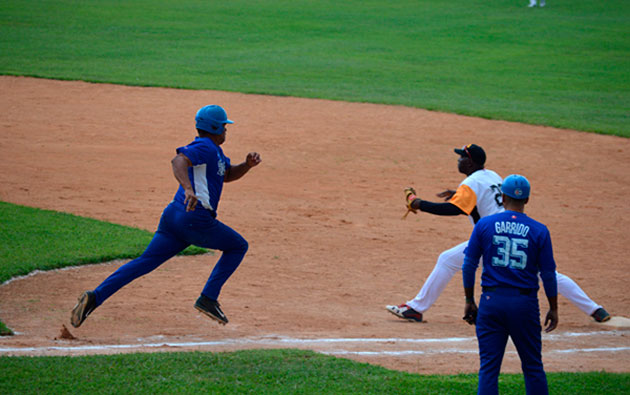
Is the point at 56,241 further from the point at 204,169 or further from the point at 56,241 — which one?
the point at 204,169

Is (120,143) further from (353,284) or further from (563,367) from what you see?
(563,367)

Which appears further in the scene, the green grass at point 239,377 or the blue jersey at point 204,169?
the blue jersey at point 204,169

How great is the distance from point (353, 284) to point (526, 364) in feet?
14.4

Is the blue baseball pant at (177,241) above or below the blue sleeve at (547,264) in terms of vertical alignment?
below

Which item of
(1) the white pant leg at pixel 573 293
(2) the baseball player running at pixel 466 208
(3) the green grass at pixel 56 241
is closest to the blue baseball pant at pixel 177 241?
(2) the baseball player running at pixel 466 208

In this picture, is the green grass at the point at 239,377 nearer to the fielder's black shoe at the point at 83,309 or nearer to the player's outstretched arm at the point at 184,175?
the fielder's black shoe at the point at 83,309

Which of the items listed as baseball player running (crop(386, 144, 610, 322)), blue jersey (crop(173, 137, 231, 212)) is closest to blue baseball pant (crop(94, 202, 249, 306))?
blue jersey (crop(173, 137, 231, 212))

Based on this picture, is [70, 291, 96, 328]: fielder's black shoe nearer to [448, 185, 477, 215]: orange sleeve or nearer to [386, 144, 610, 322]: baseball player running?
[386, 144, 610, 322]: baseball player running

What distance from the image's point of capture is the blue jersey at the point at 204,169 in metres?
6.68

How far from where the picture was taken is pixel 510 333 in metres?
5.31

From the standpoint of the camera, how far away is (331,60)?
29844 millimetres

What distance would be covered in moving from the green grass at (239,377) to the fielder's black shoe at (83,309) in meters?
0.63

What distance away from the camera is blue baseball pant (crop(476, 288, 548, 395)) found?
5.25 metres

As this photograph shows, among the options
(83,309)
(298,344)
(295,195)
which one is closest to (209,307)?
(298,344)
